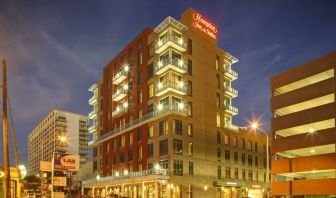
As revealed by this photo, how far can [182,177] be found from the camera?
64.4 meters

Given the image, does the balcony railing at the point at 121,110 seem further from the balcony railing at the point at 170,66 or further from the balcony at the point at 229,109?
the balcony at the point at 229,109

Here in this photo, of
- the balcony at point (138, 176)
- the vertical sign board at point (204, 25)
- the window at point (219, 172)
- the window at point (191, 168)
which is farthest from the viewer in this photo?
the window at point (219, 172)

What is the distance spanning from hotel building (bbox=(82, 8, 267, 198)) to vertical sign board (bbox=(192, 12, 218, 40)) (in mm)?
198

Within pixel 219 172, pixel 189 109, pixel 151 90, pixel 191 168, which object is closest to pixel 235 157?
pixel 219 172

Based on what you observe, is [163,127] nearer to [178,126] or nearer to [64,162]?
[178,126]

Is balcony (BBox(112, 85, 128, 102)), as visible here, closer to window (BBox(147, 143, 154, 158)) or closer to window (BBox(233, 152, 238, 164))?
window (BBox(147, 143, 154, 158))

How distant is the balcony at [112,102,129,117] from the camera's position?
3135 inches

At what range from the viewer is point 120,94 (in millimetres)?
81562

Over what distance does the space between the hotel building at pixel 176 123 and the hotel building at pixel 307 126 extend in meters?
14.0

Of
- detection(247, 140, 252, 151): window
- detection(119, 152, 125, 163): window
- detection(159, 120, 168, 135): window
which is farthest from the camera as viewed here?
detection(247, 140, 252, 151): window

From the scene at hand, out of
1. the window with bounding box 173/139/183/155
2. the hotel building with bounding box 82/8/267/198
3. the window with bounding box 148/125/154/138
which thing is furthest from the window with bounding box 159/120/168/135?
the window with bounding box 148/125/154/138

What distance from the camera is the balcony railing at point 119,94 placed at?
3182 inches

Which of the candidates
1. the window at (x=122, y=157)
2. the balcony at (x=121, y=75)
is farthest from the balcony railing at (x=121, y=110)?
the window at (x=122, y=157)

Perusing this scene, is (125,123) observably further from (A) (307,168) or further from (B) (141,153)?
(A) (307,168)
